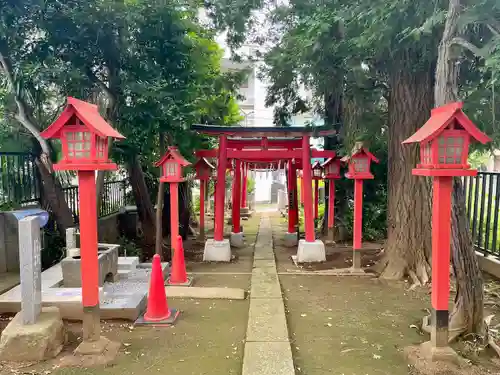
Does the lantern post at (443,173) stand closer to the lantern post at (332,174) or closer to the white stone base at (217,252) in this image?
the white stone base at (217,252)

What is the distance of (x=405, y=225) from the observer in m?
7.59

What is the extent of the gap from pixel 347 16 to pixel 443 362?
482cm

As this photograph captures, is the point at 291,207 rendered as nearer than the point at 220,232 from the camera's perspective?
No

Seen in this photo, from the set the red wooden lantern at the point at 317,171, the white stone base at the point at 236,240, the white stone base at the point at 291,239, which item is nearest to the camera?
the white stone base at the point at 236,240

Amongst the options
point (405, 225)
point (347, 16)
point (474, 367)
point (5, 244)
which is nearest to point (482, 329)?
point (474, 367)

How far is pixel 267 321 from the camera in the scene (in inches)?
202

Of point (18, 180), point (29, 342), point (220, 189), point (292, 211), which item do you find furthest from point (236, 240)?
point (29, 342)

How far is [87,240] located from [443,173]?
12.6 feet

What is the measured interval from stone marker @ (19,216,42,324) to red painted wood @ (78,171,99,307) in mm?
571

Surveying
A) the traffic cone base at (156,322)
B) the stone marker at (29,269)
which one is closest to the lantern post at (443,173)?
the traffic cone base at (156,322)

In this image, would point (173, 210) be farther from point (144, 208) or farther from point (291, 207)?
point (291, 207)

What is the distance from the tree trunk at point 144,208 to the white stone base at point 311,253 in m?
4.37

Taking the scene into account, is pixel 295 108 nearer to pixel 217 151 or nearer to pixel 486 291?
pixel 217 151

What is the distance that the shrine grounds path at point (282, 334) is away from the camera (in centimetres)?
395
